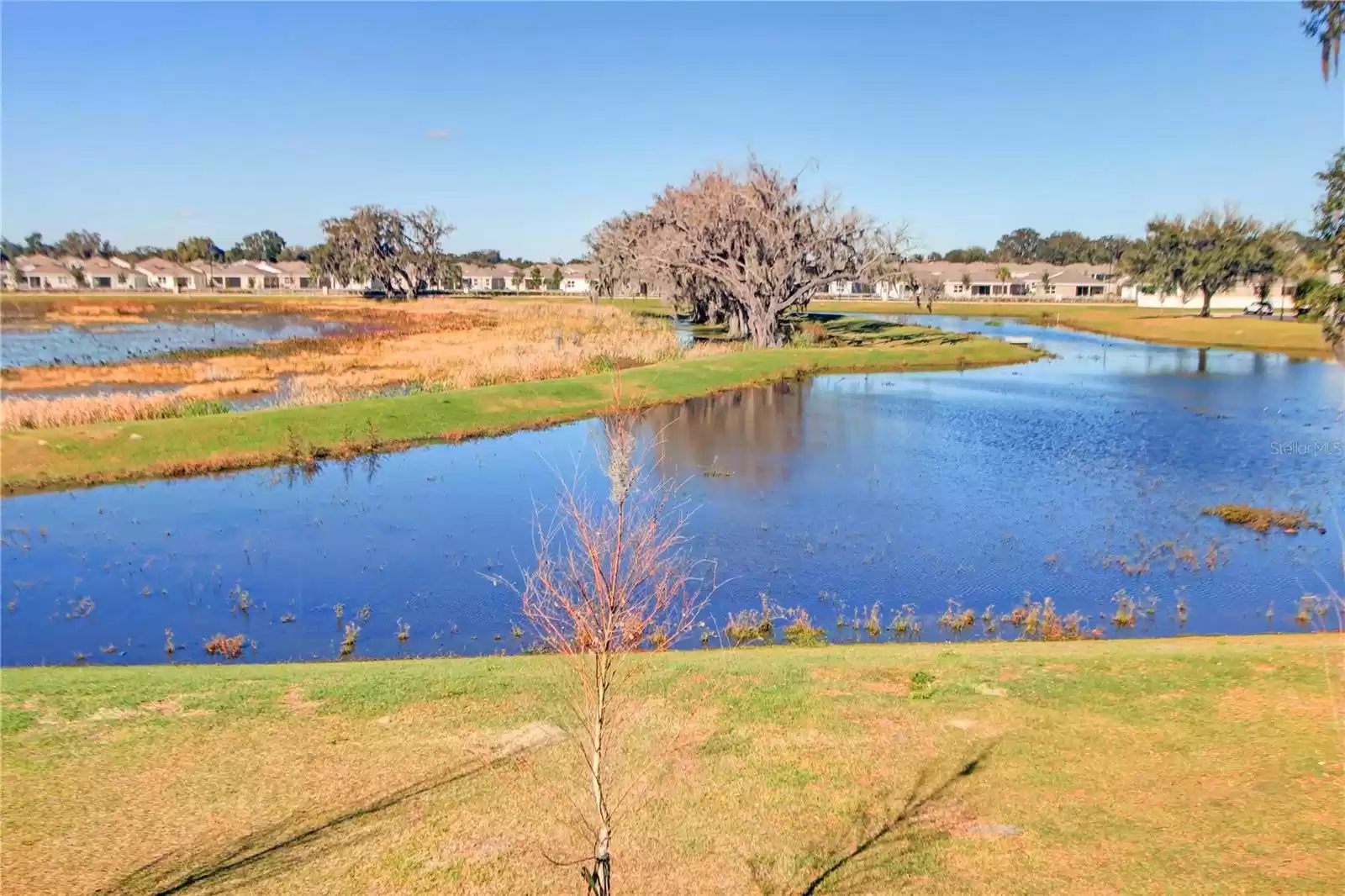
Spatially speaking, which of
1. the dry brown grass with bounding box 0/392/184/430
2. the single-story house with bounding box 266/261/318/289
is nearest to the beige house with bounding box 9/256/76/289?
the single-story house with bounding box 266/261/318/289

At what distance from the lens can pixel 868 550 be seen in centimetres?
2017

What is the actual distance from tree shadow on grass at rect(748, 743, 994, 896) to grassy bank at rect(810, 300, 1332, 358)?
49.3 meters

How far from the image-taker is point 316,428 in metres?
32.9

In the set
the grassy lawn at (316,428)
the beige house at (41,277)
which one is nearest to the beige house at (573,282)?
the beige house at (41,277)

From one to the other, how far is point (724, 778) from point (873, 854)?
72.1 inches

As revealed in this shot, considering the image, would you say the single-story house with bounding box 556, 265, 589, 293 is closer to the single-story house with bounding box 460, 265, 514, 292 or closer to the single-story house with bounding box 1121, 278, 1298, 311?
the single-story house with bounding box 460, 265, 514, 292

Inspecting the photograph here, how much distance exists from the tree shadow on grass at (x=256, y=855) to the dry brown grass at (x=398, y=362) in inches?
1206

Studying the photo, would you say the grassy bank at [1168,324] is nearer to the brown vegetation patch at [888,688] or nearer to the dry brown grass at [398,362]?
the dry brown grass at [398,362]

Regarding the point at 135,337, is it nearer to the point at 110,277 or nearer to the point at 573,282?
the point at 110,277

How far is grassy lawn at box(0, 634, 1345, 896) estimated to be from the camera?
Answer: 7.47 meters

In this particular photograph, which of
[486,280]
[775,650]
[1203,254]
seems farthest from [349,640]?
[486,280]

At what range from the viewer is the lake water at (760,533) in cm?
1677

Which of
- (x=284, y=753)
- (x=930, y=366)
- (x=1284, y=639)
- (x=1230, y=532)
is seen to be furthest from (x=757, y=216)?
(x=284, y=753)

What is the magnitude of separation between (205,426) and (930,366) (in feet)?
140
